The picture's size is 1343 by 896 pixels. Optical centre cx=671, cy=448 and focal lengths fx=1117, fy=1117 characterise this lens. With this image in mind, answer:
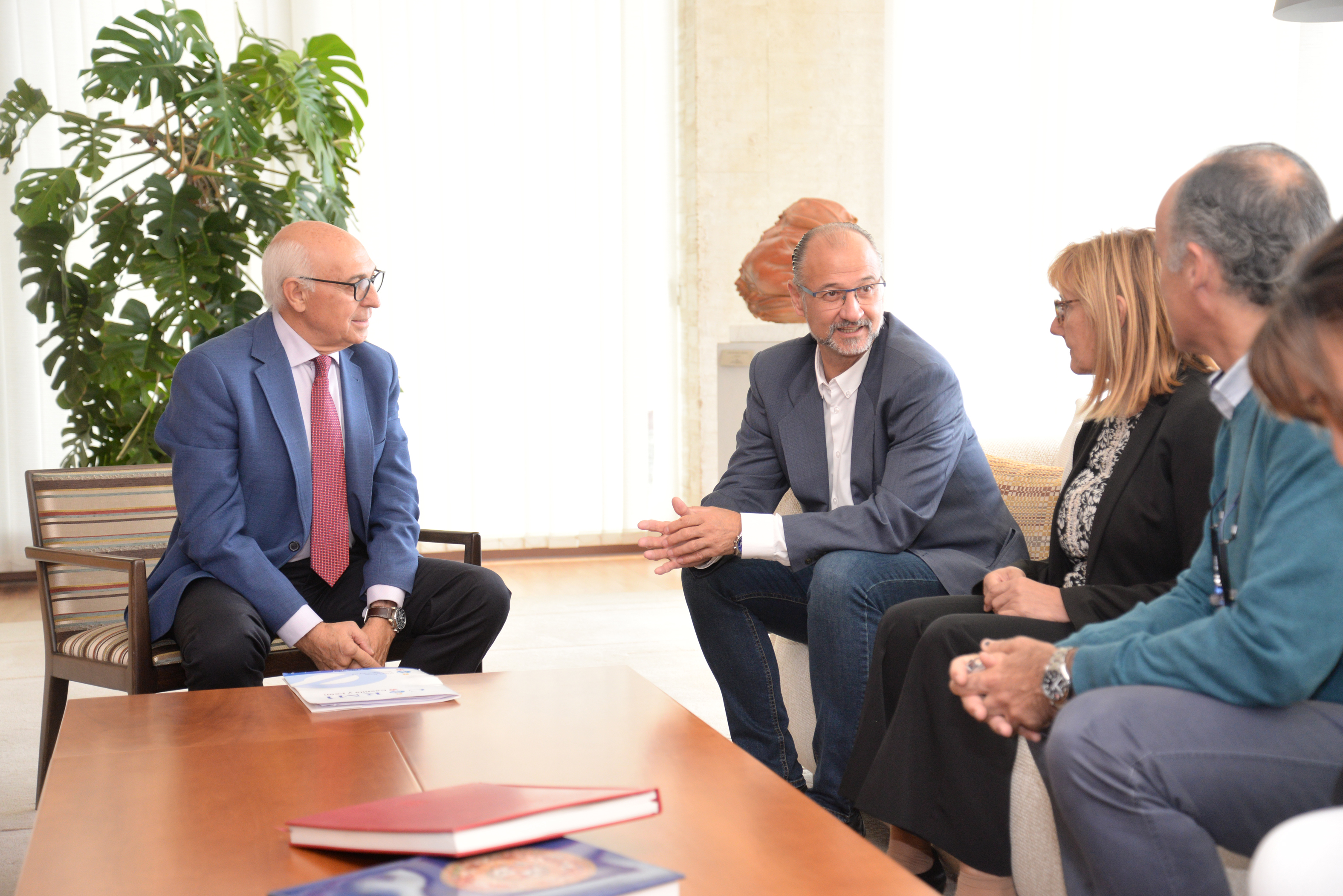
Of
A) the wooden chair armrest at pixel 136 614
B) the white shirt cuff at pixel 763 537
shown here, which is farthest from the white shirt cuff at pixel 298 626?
the white shirt cuff at pixel 763 537

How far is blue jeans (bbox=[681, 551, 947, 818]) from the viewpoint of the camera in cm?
210

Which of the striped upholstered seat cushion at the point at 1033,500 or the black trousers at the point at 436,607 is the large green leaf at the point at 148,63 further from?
the striped upholstered seat cushion at the point at 1033,500

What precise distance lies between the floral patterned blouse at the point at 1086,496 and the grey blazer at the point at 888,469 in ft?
1.09

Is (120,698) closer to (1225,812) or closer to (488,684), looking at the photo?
(488,684)

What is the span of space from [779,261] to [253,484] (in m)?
2.12

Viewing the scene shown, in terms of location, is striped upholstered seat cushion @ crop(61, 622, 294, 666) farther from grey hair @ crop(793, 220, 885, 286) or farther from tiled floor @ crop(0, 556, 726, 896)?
grey hair @ crop(793, 220, 885, 286)

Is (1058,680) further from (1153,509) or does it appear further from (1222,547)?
(1153,509)

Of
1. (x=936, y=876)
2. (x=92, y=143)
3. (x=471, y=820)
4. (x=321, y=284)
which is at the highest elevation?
(x=92, y=143)

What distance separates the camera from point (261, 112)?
12.1ft

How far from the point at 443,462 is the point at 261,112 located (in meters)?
2.27

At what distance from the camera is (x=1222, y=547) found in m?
1.42

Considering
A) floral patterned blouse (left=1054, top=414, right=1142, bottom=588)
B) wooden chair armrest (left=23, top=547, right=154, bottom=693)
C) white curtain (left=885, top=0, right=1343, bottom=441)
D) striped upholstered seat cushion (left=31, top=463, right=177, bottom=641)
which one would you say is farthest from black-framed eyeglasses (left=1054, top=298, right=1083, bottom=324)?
white curtain (left=885, top=0, right=1343, bottom=441)

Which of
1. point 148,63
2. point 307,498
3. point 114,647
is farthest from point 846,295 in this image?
point 148,63

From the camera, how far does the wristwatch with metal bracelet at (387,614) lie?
2.38 meters
